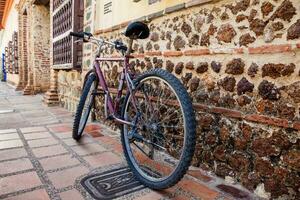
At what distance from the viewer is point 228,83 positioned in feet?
5.65

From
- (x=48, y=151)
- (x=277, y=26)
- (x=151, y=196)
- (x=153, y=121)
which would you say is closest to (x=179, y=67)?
(x=153, y=121)

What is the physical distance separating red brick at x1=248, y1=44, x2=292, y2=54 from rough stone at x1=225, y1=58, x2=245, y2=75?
0.32 ft

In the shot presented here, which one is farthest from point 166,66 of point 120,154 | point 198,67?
point 120,154

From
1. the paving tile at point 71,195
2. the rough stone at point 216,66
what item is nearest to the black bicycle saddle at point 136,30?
the rough stone at point 216,66

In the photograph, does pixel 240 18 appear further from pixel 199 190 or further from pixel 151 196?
pixel 151 196

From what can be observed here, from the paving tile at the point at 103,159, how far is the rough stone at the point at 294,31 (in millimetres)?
1488

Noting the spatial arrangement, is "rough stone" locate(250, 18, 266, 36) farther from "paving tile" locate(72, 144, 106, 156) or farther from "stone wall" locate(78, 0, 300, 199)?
"paving tile" locate(72, 144, 106, 156)

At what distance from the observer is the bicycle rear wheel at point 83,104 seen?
100 inches

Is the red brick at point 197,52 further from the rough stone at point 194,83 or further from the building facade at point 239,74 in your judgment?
the rough stone at point 194,83

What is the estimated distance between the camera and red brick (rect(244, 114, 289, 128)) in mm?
1400

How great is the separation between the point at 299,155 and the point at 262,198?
361mm

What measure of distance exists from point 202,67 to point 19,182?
148 centimetres

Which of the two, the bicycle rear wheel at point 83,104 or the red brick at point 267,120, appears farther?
the bicycle rear wheel at point 83,104

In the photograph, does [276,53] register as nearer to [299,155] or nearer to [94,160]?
[299,155]
